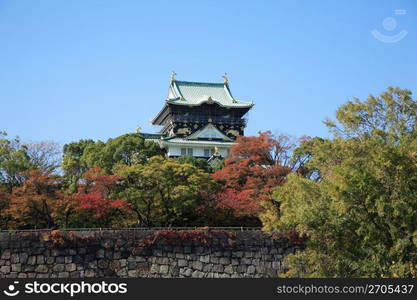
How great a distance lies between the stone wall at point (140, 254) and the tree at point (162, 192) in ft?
12.3

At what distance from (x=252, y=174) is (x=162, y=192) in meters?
6.27

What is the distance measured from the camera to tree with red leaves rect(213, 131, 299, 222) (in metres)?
34.5

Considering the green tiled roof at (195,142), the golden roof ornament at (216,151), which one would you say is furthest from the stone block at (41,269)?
the green tiled roof at (195,142)

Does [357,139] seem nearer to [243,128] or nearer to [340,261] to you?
[340,261]

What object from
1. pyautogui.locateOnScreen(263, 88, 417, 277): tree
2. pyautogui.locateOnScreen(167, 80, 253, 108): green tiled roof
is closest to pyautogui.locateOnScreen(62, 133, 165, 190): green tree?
pyautogui.locateOnScreen(167, 80, 253, 108): green tiled roof

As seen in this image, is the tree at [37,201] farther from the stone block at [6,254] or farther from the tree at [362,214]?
the tree at [362,214]

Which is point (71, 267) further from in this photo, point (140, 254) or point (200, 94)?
point (200, 94)

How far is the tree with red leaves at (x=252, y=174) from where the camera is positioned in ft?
113

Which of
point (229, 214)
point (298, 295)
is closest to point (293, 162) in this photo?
point (229, 214)

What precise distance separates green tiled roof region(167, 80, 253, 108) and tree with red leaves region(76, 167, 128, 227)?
2398 cm

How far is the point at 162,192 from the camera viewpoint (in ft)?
110

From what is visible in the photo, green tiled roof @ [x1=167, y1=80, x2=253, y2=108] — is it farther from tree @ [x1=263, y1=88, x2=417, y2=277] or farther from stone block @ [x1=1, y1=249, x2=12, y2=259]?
tree @ [x1=263, y1=88, x2=417, y2=277]

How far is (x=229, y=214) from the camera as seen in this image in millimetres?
35031

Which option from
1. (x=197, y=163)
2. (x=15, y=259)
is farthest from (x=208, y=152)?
(x=15, y=259)
